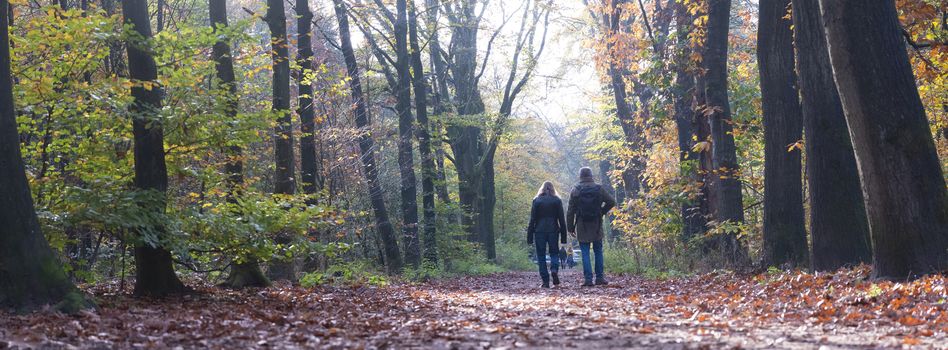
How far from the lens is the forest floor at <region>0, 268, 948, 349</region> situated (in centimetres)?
630

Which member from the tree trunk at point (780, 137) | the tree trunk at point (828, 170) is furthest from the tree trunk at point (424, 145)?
the tree trunk at point (828, 170)

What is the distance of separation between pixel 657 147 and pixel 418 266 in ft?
24.0

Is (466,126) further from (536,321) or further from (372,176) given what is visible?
(536,321)

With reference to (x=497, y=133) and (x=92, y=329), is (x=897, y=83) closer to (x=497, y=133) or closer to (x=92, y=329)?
(x=92, y=329)

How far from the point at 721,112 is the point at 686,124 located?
5.29 meters

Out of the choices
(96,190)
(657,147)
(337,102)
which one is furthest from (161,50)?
(657,147)

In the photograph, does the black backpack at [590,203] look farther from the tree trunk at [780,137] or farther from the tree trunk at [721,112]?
the tree trunk at [780,137]

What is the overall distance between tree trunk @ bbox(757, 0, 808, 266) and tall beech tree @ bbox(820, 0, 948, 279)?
4192mm

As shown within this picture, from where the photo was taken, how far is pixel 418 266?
22.3 meters

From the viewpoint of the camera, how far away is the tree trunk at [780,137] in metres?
13.1

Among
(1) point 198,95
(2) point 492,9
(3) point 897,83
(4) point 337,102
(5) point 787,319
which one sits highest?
(2) point 492,9

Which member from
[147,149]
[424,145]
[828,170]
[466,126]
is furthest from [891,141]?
[466,126]

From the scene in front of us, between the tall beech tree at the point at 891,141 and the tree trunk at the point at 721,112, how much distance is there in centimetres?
618

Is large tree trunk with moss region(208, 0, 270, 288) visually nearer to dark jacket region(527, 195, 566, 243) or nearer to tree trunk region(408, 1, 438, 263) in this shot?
dark jacket region(527, 195, 566, 243)
